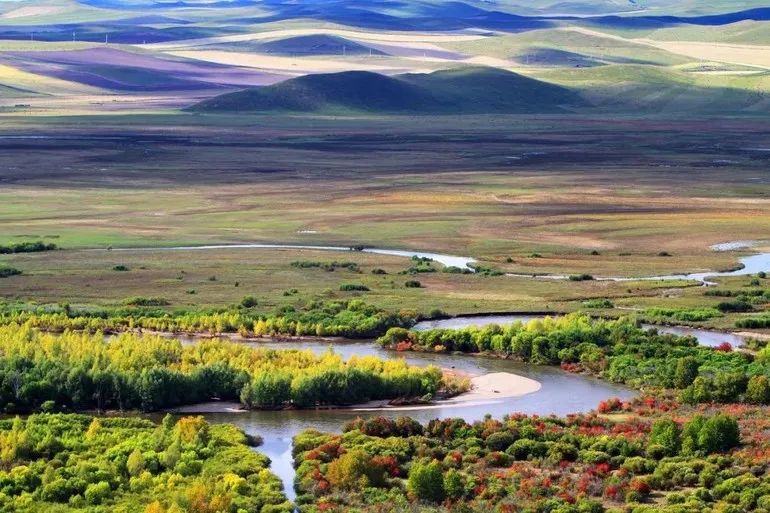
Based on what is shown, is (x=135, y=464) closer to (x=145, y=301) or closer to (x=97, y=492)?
(x=97, y=492)

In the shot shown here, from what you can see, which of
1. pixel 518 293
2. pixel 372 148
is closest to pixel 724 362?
pixel 518 293

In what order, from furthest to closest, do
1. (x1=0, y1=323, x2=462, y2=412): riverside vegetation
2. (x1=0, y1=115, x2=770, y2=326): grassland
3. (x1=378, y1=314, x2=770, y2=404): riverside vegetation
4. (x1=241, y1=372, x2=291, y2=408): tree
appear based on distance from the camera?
(x1=0, y1=115, x2=770, y2=326): grassland → (x1=378, y1=314, x2=770, y2=404): riverside vegetation → (x1=241, y1=372, x2=291, y2=408): tree → (x1=0, y1=323, x2=462, y2=412): riverside vegetation

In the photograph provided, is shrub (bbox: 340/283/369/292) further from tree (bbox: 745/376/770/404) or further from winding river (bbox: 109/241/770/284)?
tree (bbox: 745/376/770/404)

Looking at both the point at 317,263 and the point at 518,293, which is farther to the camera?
the point at 317,263

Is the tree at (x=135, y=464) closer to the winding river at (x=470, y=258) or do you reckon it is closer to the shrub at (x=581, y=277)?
the shrub at (x=581, y=277)

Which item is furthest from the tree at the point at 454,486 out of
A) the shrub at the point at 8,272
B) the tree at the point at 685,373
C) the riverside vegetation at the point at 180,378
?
the shrub at the point at 8,272

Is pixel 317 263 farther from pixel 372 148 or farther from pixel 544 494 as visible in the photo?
pixel 372 148

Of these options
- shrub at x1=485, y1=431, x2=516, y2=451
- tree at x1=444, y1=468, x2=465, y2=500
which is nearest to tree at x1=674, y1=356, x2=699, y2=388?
shrub at x1=485, y1=431, x2=516, y2=451
